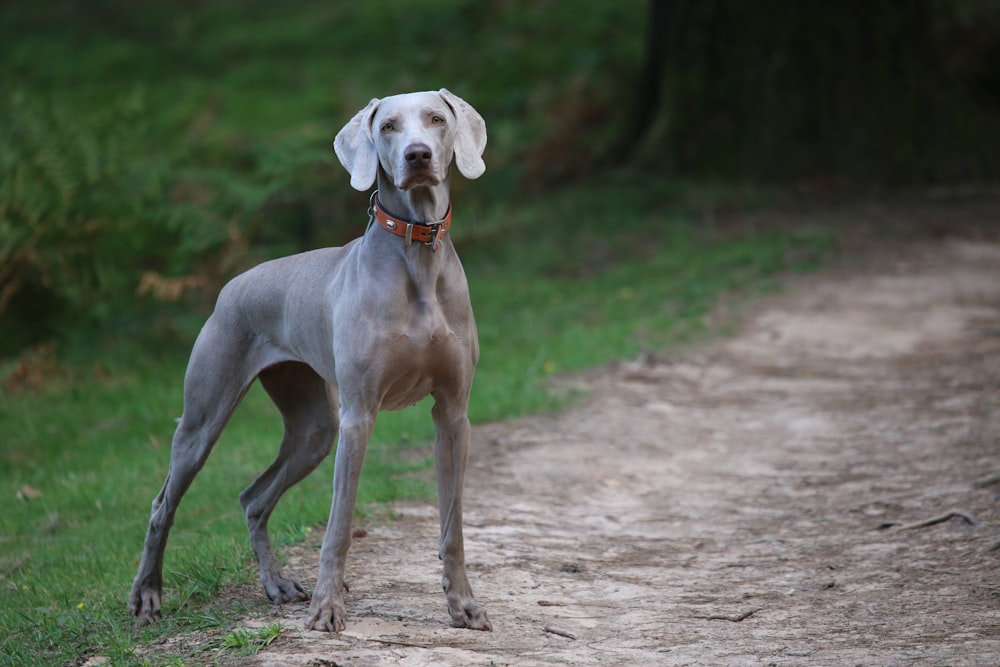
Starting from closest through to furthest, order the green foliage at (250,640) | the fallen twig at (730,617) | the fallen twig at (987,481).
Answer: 1. the green foliage at (250,640)
2. the fallen twig at (730,617)
3. the fallen twig at (987,481)

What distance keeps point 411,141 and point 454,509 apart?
1.45 m

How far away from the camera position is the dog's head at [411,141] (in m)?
4.36

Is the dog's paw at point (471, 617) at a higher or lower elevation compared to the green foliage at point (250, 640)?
lower

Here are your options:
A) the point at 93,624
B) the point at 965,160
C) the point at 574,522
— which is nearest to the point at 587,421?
the point at 574,522

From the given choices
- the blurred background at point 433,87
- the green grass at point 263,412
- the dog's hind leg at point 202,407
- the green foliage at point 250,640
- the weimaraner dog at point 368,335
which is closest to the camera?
the green foliage at point 250,640

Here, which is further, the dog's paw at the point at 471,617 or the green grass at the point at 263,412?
the green grass at the point at 263,412

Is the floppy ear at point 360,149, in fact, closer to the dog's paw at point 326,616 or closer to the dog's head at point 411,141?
the dog's head at point 411,141

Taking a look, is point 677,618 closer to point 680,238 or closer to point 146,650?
point 146,650

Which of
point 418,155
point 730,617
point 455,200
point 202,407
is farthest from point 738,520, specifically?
point 455,200

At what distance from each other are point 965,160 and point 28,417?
35.3 ft

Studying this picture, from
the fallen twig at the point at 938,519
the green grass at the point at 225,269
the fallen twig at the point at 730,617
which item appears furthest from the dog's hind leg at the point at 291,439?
the fallen twig at the point at 938,519

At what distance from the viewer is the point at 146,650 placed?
4.45 m

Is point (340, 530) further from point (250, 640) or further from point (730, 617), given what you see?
point (730, 617)

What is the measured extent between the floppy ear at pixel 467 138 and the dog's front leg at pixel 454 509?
3.04 ft
